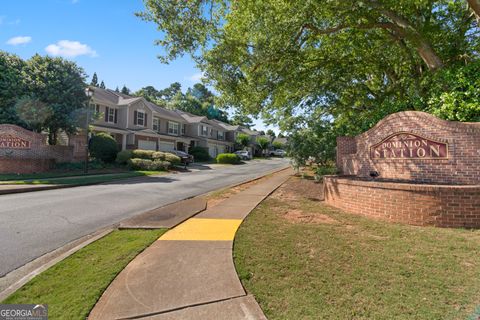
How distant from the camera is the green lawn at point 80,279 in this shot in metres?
Answer: 3.20

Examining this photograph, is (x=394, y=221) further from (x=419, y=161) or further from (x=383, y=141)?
(x=383, y=141)

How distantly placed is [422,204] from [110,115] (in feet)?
102

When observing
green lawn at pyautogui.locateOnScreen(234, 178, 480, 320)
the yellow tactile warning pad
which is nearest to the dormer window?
the yellow tactile warning pad

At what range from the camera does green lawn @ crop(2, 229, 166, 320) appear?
126 inches

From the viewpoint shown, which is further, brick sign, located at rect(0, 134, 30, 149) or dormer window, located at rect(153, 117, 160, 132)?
dormer window, located at rect(153, 117, 160, 132)

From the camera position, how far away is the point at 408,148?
9.23 m

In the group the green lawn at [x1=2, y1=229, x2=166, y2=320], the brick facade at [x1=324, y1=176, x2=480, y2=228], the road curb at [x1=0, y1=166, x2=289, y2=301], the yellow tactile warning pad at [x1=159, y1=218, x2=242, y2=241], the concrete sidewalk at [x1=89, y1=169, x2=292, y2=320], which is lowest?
the road curb at [x1=0, y1=166, x2=289, y2=301]

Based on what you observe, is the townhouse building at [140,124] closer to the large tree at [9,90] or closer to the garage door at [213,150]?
the garage door at [213,150]

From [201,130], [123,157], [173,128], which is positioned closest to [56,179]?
[123,157]

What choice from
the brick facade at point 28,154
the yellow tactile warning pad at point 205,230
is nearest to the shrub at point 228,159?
the brick facade at point 28,154

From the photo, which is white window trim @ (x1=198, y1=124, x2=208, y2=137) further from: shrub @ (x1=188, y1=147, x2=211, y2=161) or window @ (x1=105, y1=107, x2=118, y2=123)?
window @ (x1=105, y1=107, x2=118, y2=123)

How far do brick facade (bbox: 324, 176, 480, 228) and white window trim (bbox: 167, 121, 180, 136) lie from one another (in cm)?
3578

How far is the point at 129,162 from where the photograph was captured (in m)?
23.1

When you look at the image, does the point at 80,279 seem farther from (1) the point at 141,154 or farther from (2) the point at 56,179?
(1) the point at 141,154
